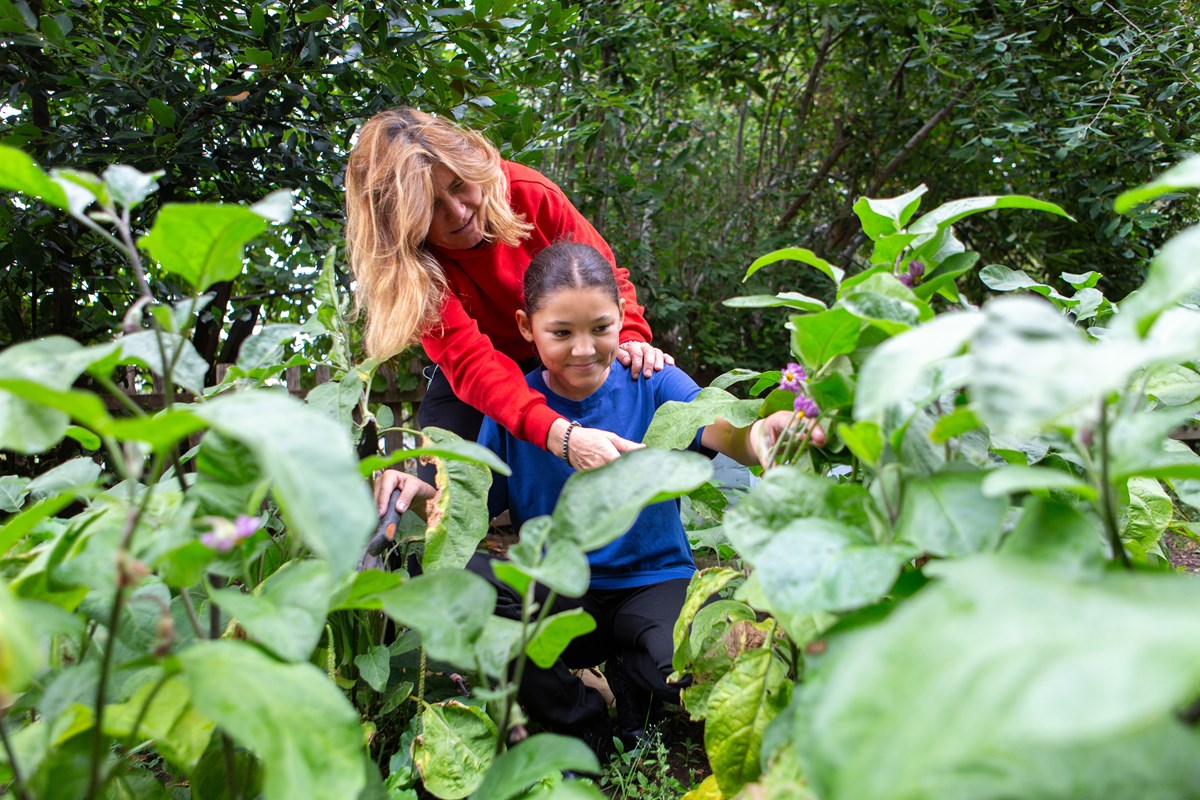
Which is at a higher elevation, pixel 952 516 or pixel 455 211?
pixel 952 516

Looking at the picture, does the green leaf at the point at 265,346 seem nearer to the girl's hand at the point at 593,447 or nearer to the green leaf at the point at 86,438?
the green leaf at the point at 86,438

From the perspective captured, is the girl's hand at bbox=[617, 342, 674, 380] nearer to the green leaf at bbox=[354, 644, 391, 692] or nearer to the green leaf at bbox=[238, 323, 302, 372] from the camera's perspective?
the green leaf at bbox=[354, 644, 391, 692]

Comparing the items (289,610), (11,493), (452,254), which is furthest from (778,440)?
(452,254)

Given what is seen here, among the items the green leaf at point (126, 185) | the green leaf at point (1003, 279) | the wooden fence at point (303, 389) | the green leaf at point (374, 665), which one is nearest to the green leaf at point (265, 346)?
the green leaf at point (126, 185)

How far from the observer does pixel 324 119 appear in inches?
111

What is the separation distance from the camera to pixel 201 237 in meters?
0.58

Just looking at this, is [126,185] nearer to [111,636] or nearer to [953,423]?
[111,636]

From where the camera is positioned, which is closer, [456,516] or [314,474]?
[314,474]

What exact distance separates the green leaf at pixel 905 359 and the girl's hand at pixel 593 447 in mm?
1087

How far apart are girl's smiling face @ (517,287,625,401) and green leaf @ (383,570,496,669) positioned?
1.29 m

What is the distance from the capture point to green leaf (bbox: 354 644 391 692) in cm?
140

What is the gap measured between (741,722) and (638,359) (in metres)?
1.38

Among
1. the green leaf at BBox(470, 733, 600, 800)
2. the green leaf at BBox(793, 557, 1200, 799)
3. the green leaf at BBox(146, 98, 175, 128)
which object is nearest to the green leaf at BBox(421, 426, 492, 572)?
the green leaf at BBox(470, 733, 600, 800)

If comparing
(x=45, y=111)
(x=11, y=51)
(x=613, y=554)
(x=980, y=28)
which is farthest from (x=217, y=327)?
(x=980, y=28)
